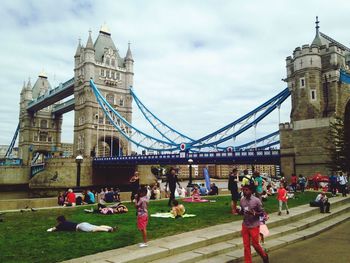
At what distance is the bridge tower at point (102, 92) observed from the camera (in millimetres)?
62562

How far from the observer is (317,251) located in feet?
23.3

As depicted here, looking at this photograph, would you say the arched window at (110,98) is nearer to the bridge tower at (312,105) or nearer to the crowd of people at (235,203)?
the bridge tower at (312,105)

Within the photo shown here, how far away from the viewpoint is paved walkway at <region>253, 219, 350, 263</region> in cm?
645

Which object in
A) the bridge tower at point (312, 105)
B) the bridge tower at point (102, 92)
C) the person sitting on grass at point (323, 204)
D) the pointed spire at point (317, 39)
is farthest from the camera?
the bridge tower at point (102, 92)

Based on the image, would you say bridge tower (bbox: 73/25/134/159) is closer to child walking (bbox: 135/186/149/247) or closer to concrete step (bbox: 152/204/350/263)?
concrete step (bbox: 152/204/350/263)

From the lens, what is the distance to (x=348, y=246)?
24.4ft

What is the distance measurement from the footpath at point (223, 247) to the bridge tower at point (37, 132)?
76597mm

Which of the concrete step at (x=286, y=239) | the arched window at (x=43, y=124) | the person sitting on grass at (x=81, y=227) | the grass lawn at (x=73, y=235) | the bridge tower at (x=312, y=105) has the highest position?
the arched window at (x=43, y=124)

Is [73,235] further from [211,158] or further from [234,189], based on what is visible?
[211,158]

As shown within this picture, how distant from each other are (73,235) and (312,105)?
87.1ft

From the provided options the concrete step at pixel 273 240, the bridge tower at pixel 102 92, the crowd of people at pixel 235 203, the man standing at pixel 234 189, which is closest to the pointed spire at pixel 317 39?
the crowd of people at pixel 235 203

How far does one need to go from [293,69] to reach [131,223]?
90.6 feet

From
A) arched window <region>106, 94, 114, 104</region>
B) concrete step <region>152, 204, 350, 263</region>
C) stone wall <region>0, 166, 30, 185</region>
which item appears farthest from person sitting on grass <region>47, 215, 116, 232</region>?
arched window <region>106, 94, 114, 104</region>

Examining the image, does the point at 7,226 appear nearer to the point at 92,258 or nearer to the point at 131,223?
the point at 131,223
